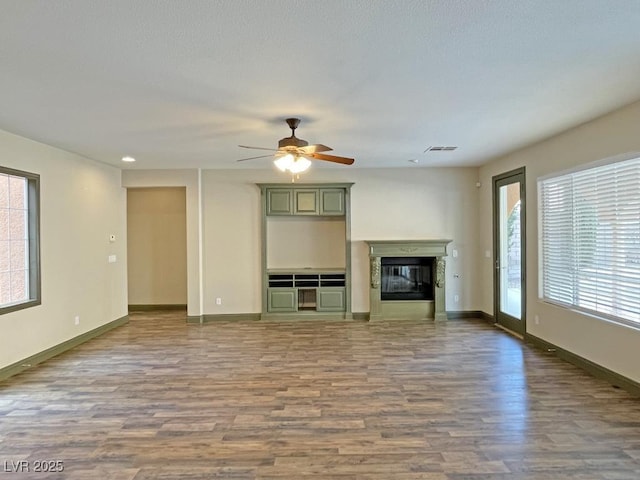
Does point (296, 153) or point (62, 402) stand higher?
point (296, 153)

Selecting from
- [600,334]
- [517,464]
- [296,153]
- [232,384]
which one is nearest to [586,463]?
[517,464]

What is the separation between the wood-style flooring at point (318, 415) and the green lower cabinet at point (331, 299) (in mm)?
1594

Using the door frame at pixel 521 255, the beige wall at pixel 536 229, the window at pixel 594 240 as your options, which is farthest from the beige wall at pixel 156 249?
the window at pixel 594 240

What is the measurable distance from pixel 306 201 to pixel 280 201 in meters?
0.46

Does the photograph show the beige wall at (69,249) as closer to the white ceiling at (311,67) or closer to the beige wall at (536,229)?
the white ceiling at (311,67)

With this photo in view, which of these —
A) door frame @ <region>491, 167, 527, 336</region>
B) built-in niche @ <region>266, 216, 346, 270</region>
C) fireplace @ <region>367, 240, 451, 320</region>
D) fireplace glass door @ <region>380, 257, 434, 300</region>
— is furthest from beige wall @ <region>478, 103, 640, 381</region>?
built-in niche @ <region>266, 216, 346, 270</region>

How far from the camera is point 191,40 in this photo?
2.32 m

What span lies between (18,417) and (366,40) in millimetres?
3942

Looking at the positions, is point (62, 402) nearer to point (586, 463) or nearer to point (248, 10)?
point (248, 10)

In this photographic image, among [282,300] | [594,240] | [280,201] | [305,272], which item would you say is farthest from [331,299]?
[594,240]

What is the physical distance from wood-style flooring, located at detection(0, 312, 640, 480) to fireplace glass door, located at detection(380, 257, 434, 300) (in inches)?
69.0

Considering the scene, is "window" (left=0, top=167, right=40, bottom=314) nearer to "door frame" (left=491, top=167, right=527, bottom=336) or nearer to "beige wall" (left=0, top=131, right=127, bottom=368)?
"beige wall" (left=0, top=131, right=127, bottom=368)

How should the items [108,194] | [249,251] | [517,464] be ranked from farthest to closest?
[249,251] → [108,194] → [517,464]

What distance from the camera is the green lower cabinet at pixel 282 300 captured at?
688 cm
